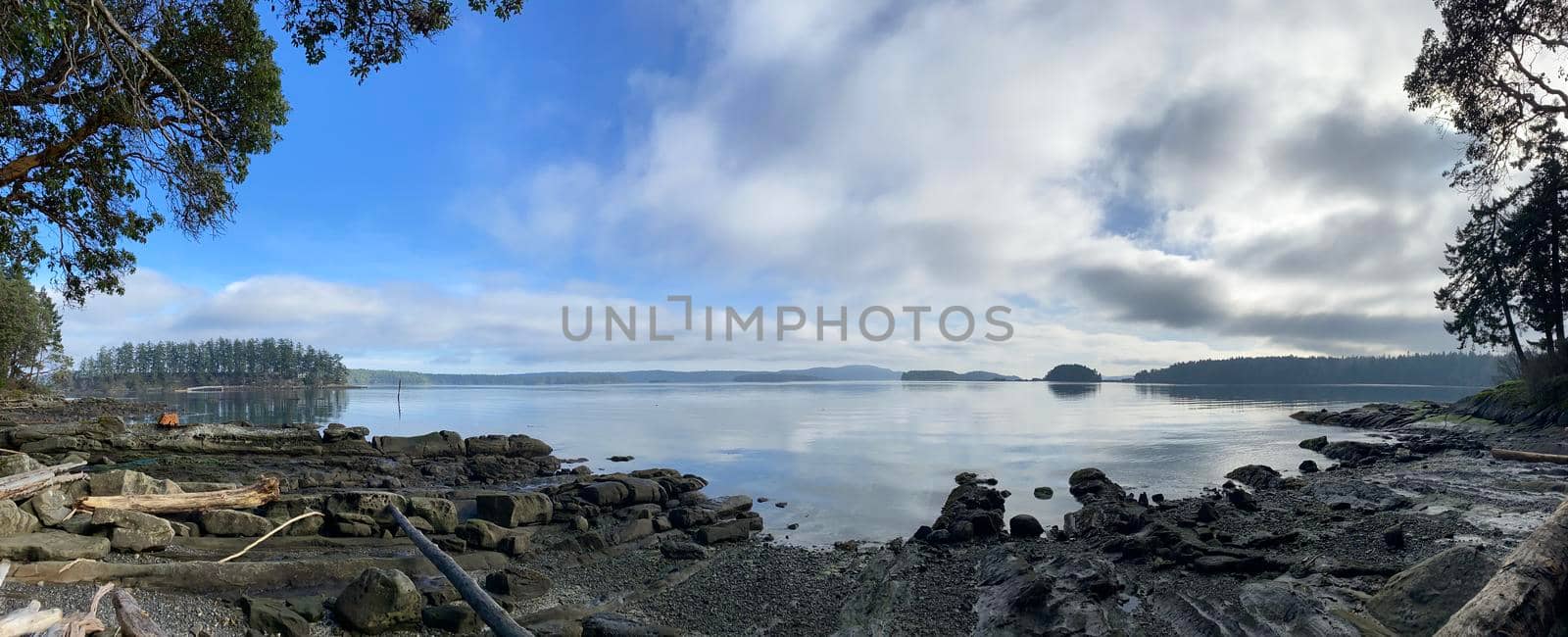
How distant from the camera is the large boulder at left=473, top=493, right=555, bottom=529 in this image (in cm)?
1457

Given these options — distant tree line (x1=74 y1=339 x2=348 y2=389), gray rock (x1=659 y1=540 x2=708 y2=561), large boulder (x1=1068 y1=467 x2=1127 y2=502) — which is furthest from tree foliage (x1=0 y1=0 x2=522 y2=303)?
distant tree line (x1=74 y1=339 x2=348 y2=389)

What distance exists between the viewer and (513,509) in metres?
14.6

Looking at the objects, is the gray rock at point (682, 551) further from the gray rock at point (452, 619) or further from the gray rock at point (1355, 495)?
the gray rock at point (1355, 495)

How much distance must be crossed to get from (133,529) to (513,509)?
630cm

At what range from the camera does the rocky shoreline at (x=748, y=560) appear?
783 centimetres

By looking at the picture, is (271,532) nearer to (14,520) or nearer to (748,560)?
(14,520)

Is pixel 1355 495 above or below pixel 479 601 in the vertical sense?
below

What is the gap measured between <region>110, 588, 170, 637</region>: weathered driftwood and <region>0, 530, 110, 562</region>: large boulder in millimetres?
2798

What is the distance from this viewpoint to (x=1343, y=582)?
332 inches

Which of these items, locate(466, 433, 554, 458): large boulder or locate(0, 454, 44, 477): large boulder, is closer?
locate(0, 454, 44, 477): large boulder

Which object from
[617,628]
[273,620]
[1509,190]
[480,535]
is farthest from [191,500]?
[1509,190]

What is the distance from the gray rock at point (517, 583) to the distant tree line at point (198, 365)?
202 meters

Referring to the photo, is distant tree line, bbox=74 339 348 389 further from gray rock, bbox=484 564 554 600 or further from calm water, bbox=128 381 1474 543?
gray rock, bbox=484 564 554 600

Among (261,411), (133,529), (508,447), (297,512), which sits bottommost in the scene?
(261,411)
